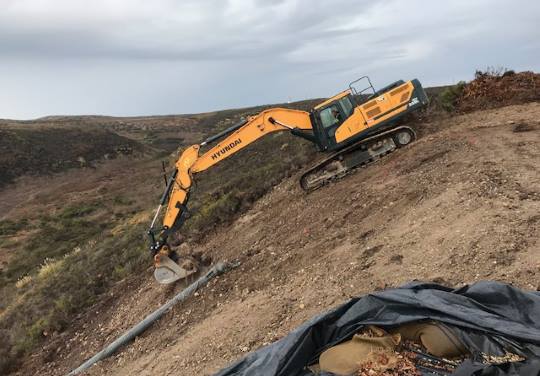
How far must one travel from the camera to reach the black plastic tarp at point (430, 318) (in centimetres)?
481

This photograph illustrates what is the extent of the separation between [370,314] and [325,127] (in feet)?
32.5

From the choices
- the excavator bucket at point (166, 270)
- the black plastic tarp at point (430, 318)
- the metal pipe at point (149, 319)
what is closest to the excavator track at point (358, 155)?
the metal pipe at point (149, 319)


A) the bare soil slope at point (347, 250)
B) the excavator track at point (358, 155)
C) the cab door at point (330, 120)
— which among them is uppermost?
the cab door at point (330, 120)

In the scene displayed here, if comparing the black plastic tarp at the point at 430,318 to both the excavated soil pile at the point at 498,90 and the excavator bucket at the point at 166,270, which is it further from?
the excavated soil pile at the point at 498,90

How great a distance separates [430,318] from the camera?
17.1 ft

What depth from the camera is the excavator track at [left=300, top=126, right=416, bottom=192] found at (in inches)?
594

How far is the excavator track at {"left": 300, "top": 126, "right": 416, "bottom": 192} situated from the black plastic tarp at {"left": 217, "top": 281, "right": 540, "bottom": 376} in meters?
9.31

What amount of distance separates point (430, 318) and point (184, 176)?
776 centimetres

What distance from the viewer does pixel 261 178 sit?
60.9ft

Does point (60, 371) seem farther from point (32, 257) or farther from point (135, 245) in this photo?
→ point (32, 257)

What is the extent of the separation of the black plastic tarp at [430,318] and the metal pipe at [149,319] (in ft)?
16.9

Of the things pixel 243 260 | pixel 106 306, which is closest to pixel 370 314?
pixel 243 260

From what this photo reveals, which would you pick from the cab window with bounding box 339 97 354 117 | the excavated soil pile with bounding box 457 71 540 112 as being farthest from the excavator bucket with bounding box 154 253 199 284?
the excavated soil pile with bounding box 457 71 540 112

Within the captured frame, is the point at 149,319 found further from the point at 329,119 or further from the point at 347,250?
the point at 329,119
